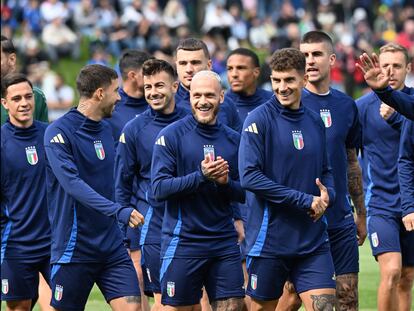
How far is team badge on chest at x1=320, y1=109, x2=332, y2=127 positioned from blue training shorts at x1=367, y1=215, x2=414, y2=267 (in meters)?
1.37

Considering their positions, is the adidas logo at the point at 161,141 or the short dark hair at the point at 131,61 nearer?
the adidas logo at the point at 161,141

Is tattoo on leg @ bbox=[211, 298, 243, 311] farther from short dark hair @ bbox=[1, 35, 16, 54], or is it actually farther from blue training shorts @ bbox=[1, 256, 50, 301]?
short dark hair @ bbox=[1, 35, 16, 54]

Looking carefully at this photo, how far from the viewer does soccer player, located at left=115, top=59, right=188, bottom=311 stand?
10727 mm

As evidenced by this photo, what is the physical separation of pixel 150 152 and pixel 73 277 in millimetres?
1611

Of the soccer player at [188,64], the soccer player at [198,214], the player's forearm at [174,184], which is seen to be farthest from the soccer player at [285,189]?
the soccer player at [188,64]

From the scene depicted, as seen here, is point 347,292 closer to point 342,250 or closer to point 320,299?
point 342,250

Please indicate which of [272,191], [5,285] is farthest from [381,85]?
[5,285]

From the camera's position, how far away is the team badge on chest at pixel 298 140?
381 inches

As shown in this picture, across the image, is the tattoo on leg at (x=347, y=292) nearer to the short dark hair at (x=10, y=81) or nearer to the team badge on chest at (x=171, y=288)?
the team badge on chest at (x=171, y=288)

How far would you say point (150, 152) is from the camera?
10945mm

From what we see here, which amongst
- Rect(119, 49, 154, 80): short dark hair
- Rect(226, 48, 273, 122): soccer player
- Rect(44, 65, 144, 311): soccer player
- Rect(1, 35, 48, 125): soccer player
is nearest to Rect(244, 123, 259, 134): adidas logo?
Rect(44, 65, 144, 311): soccer player

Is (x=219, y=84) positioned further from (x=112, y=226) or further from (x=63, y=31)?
(x=63, y=31)

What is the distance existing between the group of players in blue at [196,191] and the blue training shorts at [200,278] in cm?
1

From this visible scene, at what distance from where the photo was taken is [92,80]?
10.1 m
